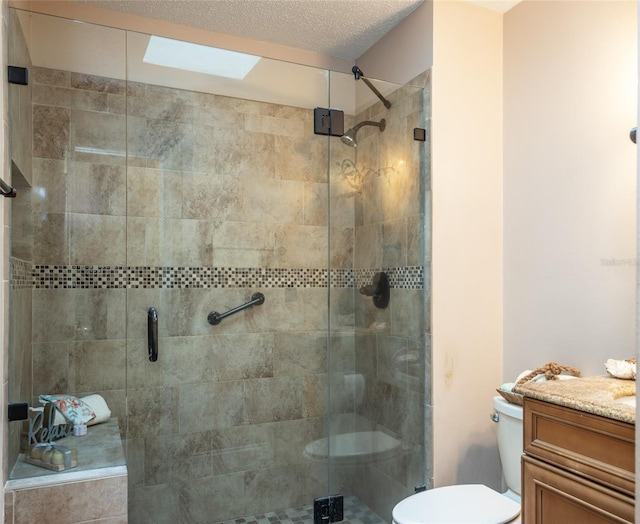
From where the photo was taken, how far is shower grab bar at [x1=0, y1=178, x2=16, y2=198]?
1.61m

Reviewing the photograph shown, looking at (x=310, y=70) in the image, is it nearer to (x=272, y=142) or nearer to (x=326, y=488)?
(x=272, y=142)

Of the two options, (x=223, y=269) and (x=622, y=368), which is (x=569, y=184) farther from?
(x=223, y=269)

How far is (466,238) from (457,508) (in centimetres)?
121

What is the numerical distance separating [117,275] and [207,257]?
0.49m

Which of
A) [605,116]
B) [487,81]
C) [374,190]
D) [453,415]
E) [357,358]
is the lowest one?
[453,415]

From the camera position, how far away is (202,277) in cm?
255

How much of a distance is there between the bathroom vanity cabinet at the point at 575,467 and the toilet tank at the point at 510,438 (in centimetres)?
47

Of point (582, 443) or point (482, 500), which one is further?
point (482, 500)

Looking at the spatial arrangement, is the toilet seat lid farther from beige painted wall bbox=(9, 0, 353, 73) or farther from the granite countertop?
beige painted wall bbox=(9, 0, 353, 73)

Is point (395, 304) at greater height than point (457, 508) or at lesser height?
greater

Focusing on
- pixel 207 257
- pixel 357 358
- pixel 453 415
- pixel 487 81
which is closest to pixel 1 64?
pixel 207 257

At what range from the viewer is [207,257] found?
8.41 feet

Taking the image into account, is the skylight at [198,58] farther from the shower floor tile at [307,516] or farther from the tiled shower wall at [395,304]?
the shower floor tile at [307,516]

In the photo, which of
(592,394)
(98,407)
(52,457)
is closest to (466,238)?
(592,394)
